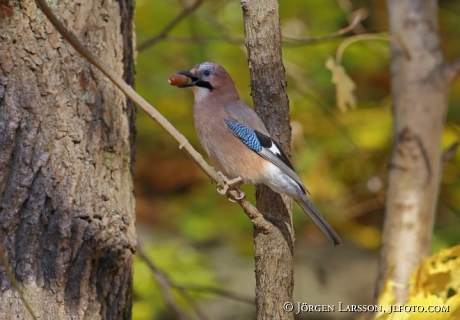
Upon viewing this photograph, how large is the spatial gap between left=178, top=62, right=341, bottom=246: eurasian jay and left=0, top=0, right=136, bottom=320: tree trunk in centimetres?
61

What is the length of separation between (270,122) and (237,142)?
2.21 ft

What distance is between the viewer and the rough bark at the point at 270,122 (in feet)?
8.32

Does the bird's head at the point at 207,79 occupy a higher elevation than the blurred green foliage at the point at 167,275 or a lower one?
higher

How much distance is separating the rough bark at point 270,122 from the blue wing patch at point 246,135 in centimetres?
42

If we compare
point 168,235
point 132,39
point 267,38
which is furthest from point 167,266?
point 267,38

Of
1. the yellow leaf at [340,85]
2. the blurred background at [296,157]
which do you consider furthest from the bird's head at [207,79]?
the blurred background at [296,157]

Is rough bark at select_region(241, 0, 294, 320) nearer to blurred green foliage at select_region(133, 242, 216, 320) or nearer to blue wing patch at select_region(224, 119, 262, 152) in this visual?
blue wing patch at select_region(224, 119, 262, 152)

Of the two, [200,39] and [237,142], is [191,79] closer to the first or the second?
[237,142]

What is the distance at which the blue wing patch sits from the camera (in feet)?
10.6

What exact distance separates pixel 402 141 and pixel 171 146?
12.6 ft

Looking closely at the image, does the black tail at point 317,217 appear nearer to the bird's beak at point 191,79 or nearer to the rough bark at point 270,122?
the rough bark at point 270,122

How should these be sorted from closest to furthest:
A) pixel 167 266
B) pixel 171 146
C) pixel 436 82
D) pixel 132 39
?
1. pixel 132 39
2. pixel 436 82
3. pixel 167 266
4. pixel 171 146

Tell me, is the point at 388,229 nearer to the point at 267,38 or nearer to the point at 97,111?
the point at 267,38

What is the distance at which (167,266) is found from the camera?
215 inches
